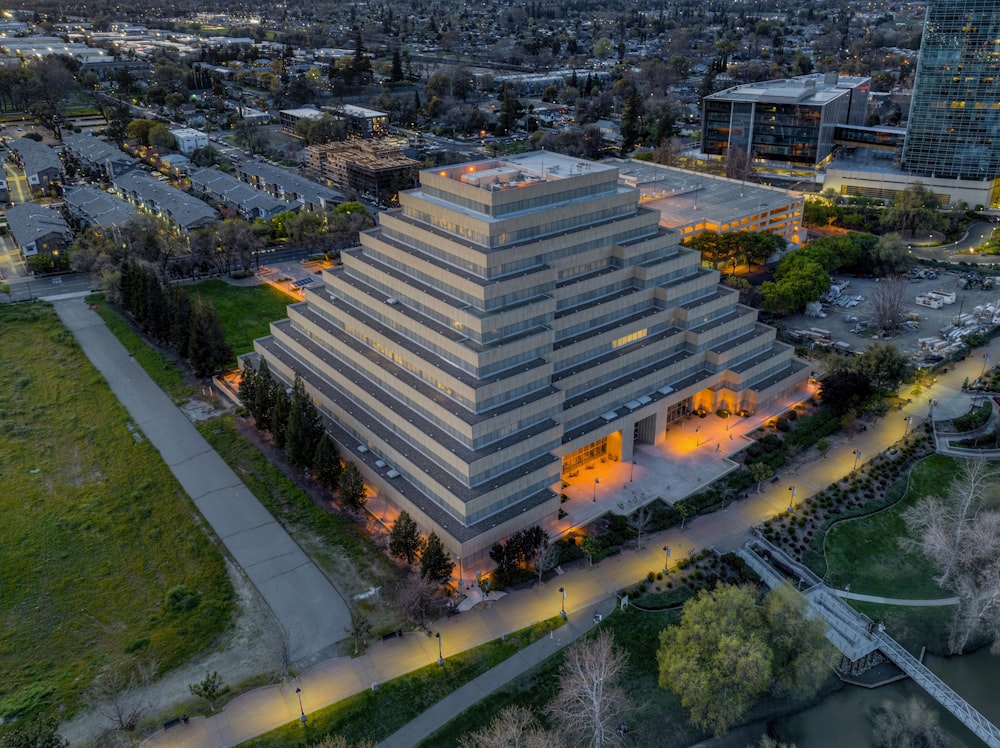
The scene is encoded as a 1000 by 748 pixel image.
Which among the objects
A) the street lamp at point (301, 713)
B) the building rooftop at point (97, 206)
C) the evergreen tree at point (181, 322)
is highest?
the building rooftop at point (97, 206)

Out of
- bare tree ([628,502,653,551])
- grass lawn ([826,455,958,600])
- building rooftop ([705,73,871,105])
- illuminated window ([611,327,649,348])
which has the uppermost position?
building rooftop ([705,73,871,105])

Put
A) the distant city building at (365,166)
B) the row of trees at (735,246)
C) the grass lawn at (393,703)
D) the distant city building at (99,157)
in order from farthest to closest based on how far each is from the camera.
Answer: the distant city building at (99,157) → the distant city building at (365,166) → the row of trees at (735,246) → the grass lawn at (393,703)

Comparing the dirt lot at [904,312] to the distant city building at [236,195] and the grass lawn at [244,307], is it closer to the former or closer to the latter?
the grass lawn at [244,307]

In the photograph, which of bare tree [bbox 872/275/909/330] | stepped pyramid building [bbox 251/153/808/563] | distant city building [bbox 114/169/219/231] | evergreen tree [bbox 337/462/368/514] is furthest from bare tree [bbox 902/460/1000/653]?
distant city building [bbox 114/169/219/231]

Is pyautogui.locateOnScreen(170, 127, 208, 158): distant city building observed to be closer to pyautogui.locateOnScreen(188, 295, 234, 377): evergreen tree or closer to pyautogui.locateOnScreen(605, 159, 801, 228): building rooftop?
pyautogui.locateOnScreen(605, 159, 801, 228): building rooftop

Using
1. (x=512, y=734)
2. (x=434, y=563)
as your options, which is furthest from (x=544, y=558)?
(x=512, y=734)

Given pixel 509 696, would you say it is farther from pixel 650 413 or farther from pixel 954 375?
pixel 954 375

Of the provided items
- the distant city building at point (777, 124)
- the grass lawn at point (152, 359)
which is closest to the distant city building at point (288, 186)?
the grass lawn at point (152, 359)

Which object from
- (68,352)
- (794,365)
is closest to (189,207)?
(68,352)
